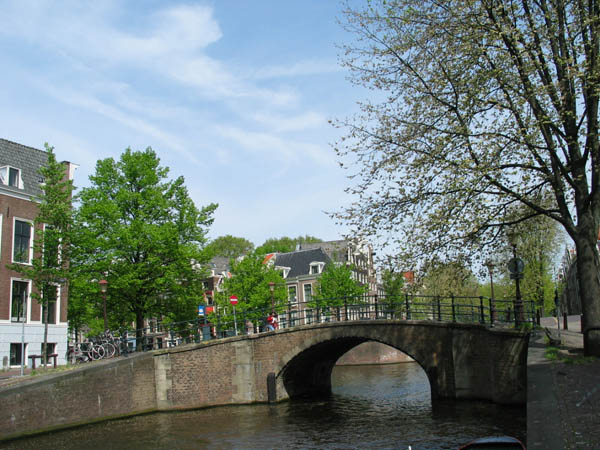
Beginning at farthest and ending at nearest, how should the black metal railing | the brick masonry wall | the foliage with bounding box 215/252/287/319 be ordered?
Answer: 1. the foliage with bounding box 215/252/287/319
2. the black metal railing
3. the brick masonry wall

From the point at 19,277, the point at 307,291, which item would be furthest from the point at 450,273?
the point at 307,291

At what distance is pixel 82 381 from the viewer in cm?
1773

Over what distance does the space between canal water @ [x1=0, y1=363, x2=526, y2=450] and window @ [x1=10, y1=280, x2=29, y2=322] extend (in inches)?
327

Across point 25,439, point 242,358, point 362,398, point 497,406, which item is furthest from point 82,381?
point 497,406

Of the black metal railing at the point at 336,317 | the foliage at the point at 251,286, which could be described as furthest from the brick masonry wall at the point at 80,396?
the foliage at the point at 251,286

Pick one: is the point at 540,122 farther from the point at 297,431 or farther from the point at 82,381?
the point at 82,381

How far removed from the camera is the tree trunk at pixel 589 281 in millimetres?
12617

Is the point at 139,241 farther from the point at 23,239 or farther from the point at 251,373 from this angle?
the point at 251,373

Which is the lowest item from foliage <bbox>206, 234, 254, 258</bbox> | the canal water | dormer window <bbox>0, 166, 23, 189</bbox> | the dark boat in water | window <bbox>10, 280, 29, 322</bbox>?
the canal water

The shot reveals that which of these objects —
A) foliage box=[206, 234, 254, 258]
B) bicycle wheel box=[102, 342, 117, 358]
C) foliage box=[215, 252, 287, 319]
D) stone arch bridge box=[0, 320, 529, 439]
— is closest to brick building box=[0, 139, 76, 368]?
bicycle wheel box=[102, 342, 117, 358]

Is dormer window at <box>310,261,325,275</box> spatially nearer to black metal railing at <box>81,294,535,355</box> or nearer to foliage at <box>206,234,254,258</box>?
black metal railing at <box>81,294,535,355</box>

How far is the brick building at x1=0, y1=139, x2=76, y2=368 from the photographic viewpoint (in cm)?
2367

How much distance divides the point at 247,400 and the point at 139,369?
171 inches

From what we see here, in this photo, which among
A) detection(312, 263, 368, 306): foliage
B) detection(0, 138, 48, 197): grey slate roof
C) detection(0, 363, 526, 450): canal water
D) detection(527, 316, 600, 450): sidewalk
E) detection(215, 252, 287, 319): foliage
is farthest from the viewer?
detection(312, 263, 368, 306): foliage
